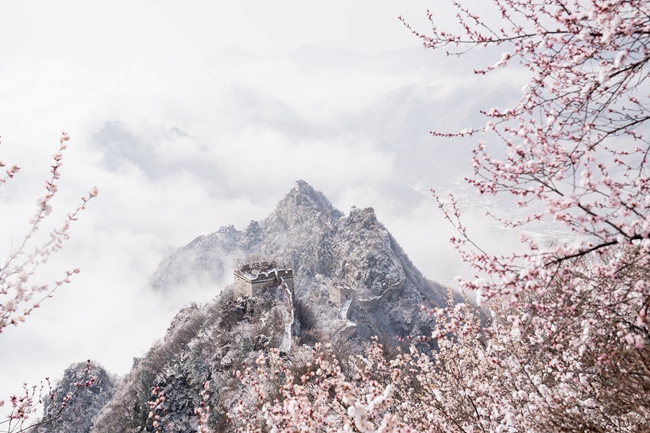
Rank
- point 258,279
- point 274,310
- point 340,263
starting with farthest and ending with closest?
point 340,263
point 258,279
point 274,310

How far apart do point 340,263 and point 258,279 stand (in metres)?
43.8

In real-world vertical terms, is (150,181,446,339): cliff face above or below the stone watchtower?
above

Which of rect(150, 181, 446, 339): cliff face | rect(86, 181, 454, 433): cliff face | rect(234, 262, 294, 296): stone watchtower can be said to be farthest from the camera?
rect(150, 181, 446, 339): cliff face

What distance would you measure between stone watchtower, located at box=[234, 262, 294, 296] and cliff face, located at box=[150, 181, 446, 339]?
12.1 meters

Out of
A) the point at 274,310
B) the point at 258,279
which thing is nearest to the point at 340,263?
the point at 258,279

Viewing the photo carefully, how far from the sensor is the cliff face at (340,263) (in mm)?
67312

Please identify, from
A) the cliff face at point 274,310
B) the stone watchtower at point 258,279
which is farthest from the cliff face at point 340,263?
the stone watchtower at point 258,279

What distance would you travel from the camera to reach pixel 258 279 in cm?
3594

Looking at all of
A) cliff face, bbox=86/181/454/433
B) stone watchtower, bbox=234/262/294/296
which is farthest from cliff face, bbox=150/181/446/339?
stone watchtower, bbox=234/262/294/296

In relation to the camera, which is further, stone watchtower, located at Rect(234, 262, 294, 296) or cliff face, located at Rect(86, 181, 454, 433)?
stone watchtower, located at Rect(234, 262, 294, 296)

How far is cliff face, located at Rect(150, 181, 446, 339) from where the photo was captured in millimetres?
67312

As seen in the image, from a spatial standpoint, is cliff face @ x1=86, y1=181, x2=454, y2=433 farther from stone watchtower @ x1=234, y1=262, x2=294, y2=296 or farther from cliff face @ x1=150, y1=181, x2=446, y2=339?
stone watchtower @ x1=234, y1=262, x2=294, y2=296

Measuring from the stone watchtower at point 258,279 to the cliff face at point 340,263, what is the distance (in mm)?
12062

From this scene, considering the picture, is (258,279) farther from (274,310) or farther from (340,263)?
(340,263)
